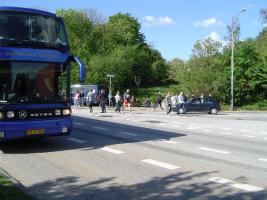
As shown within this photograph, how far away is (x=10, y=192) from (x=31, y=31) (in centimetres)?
588

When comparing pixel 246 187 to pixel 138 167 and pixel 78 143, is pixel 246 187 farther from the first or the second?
pixel 78 143

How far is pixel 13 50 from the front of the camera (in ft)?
37.9

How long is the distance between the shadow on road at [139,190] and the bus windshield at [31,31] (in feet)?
15.0

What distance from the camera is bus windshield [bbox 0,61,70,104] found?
37.5 ft

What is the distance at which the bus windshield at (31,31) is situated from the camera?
1173cm

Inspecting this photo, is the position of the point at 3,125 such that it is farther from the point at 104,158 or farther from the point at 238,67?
the point at 238,67

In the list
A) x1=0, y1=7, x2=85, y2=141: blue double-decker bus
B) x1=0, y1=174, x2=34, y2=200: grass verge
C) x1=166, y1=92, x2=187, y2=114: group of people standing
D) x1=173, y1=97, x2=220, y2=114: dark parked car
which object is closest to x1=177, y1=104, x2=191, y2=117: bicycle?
x1=166, y1=92, x2=187, y2=114: group of people standing

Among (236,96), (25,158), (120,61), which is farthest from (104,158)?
(120,61)

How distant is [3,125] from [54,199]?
15.4ft

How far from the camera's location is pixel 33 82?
38.7 feet

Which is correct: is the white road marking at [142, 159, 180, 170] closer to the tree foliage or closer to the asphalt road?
the asphalt road

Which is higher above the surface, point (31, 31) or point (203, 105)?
point (31, 31)

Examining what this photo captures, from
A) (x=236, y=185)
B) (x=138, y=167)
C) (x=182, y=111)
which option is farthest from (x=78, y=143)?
(x=182, y=111)

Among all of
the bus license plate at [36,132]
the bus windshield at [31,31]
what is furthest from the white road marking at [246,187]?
the bus windshield at [31,31]
